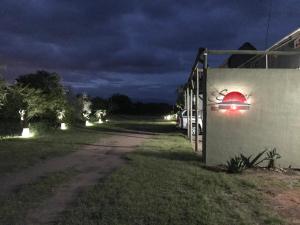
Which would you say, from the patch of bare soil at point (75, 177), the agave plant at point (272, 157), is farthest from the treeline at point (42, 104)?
the agave plant at point (272, 157)

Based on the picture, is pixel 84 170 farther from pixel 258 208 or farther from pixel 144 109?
pixel 144 109

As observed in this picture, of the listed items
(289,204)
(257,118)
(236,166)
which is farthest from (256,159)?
(289,204)

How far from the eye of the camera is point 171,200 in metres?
7.59

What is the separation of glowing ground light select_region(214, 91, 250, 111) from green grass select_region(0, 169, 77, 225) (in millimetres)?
5048

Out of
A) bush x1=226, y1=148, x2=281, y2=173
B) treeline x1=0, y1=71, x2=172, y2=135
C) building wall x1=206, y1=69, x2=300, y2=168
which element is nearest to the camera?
bush x1=226, y1=148, x2=281, y2=173

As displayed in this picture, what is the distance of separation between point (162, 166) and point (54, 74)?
26.7 m

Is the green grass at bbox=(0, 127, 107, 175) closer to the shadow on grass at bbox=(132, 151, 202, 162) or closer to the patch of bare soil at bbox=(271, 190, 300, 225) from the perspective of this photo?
the shadow on grass at bbox=(132, 151, 202, 162)

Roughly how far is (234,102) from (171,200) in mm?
5789

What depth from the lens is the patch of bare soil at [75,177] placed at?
6.87 metres

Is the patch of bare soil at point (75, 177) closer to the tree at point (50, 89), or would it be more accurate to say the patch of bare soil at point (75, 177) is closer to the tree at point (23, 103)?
the tree at point (23, 103)

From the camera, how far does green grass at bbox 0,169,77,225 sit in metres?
6.50

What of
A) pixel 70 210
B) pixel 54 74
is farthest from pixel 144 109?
pixel 70 210

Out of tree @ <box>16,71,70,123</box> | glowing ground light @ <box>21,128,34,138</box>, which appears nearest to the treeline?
tree @ <box>16,71,70,123</box>

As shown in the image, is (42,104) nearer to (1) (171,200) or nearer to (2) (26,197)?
(2) (26,197)
